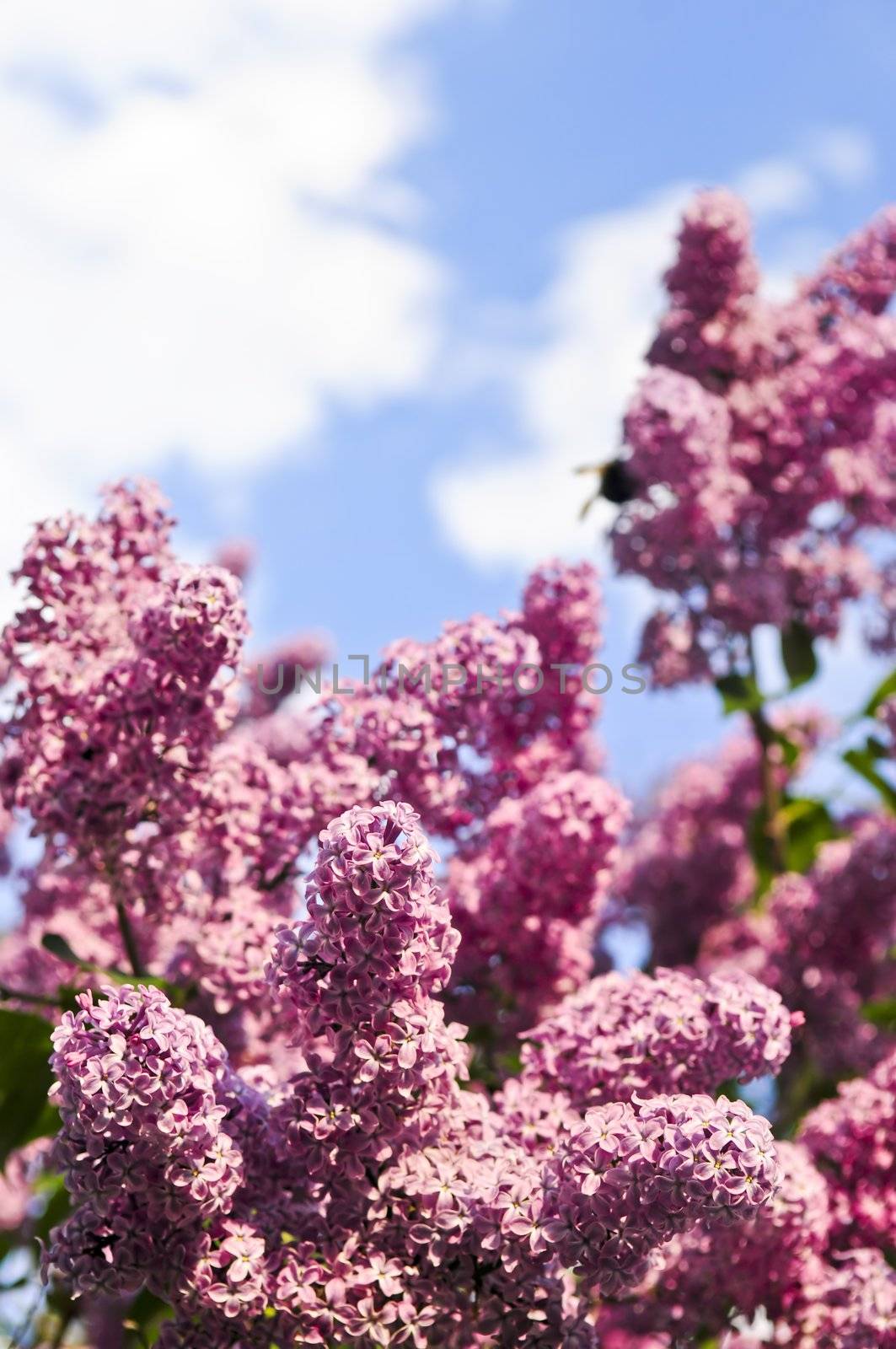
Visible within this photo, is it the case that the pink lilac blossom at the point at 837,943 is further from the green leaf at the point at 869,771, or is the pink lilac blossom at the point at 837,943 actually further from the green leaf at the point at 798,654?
the green leaf at the point at 798,654

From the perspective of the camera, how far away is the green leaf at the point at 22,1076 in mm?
2951

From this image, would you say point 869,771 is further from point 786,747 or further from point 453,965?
point 453,965

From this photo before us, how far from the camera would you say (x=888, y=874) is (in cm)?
446

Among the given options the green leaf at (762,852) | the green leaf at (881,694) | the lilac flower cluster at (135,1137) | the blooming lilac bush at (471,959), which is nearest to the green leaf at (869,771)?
the blooming lilac bush at (471,959)

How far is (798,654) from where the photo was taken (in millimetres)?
4648

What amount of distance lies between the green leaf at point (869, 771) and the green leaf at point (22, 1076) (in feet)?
8.72

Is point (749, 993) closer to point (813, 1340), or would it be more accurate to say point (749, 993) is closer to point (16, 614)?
point (813, 1340)

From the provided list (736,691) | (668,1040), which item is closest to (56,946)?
(668,1040)

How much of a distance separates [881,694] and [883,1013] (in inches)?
44.4

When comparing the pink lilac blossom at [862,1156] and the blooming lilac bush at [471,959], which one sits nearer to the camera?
the blooming lilac bush at [471,959]

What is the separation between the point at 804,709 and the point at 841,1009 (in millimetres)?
2193

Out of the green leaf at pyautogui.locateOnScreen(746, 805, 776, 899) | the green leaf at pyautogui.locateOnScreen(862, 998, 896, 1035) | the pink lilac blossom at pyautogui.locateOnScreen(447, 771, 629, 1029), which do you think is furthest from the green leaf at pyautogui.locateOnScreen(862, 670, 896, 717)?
the pink lilac blossom at pyautogui.locateOnScreen(447, 771, 629, 1029)

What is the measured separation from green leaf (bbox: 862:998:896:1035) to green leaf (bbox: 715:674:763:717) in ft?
2.89

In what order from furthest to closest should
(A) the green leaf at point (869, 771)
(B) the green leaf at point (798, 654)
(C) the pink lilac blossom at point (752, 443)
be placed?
(A) the green leaf at point (869, 771) → (B) the green leaf at point (798, 654) → (C) the pink lilac blossom at point (752, 443)
